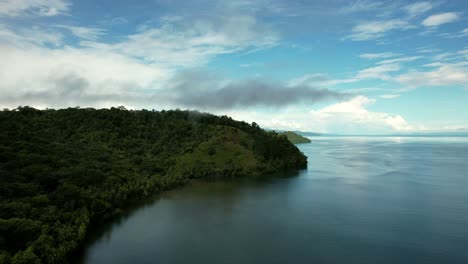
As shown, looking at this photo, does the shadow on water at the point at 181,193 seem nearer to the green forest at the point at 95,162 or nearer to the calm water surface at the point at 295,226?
the calm water surface at the point at 295,226

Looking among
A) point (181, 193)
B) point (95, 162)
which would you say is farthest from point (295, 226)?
point (95, 162)

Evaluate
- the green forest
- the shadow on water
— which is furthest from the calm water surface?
the green forest

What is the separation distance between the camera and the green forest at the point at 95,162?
147ft

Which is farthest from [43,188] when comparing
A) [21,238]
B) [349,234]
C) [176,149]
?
[176,149]

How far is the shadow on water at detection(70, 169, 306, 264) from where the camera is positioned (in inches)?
2082

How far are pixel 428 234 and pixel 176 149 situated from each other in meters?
102

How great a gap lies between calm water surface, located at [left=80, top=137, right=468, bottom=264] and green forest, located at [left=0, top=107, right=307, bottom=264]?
19.8 feet

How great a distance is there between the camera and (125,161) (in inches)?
4316

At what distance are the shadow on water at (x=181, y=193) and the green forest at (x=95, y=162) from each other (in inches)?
63.1

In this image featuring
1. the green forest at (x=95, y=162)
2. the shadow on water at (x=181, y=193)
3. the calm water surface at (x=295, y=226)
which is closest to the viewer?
the green forest at (x=95, y=162)

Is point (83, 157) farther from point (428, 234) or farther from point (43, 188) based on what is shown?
point (428, 234)

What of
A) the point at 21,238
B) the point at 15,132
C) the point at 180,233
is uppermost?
the point at 15,132

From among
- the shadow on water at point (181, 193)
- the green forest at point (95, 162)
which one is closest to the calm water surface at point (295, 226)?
the shadow on water at point (181, 193)

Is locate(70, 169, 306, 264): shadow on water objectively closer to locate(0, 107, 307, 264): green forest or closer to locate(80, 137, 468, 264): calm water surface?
locate(80, 137, 468, 264): calm water surface
